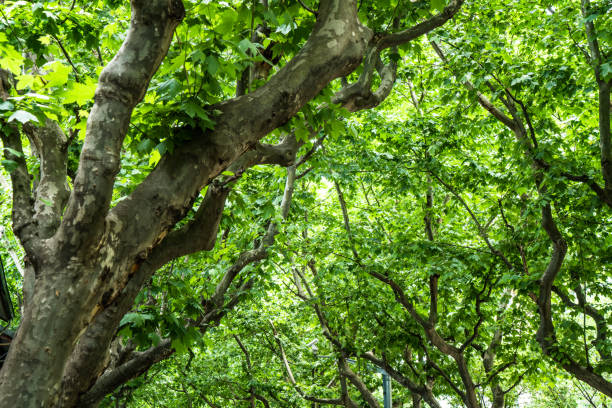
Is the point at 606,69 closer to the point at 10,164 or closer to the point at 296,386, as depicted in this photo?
the point at 10,164

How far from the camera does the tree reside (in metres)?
2.04

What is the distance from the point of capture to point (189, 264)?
24.6ft

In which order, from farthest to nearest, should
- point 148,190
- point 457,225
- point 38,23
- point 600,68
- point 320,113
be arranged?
point 457,225 → point 600,68 → point 38,23 → point 320,113 → point 148,190

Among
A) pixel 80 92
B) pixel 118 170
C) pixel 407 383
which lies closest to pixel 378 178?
pixel 407 383

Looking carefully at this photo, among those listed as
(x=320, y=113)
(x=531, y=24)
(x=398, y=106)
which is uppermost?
(x=398, y=106)

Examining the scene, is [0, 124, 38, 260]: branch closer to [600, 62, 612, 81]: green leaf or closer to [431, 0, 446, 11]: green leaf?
[431, 0, 446, 11]: green leaf

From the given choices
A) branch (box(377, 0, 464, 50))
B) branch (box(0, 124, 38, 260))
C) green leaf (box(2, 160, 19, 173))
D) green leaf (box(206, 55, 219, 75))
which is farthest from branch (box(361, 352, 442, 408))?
green leaf (box(206, 55, 219, 75))

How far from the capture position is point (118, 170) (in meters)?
2.25

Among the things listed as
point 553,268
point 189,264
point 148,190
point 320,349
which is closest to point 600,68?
point 553,268

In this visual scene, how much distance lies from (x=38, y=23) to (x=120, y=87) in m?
2.37

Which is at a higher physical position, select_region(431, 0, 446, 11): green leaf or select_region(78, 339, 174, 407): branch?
select_region(431, 0, 446, 11): green leaf

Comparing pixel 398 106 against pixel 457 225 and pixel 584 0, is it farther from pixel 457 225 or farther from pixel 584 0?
pixel 584 0

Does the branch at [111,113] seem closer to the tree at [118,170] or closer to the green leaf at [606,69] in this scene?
the tree at [118,170]

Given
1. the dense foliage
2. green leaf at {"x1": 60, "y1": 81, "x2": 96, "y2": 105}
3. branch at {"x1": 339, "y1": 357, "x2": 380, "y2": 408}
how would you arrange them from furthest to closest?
branch at {"x1": 339, "y1": 357, "x2": 380, "y2": 408}, the dense foliage, green leaf at {"x1": 60, "y1": 81, "x2": 96, "y2": 105}
